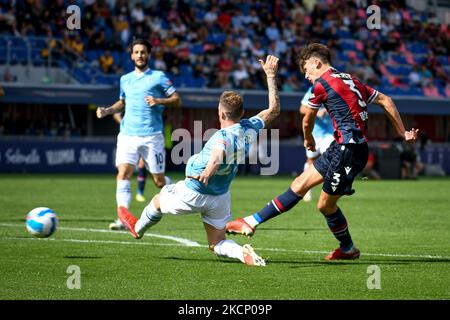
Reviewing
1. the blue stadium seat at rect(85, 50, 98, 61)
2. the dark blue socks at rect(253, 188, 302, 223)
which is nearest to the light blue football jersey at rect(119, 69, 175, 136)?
the dark blue socks at rect(253, 188, 302, 223)

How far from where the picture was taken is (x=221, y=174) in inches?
374

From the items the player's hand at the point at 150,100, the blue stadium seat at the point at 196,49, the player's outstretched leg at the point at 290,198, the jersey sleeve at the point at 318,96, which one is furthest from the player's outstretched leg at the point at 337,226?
the blue stadium seat at the point at 196,49

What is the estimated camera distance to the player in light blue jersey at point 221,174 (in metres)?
9.33

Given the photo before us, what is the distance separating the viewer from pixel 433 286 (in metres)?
8.50

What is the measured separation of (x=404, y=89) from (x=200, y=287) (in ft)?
106

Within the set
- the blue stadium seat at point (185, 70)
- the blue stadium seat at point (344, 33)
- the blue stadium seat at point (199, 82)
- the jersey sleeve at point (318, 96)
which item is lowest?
the jersey sleeve at point (318, 96)

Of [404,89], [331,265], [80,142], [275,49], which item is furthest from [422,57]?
[331,265]

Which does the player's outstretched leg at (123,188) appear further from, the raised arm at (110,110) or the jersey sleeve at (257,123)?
the jersey sleeve at (257,123)

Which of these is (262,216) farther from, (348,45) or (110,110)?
(348,45)

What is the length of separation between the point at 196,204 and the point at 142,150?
4.20 meters

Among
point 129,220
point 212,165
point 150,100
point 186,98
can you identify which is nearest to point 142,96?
point 150,100

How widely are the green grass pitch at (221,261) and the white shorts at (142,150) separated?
1.01 metres

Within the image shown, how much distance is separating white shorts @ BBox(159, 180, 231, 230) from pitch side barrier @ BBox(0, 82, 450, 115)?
2310cm

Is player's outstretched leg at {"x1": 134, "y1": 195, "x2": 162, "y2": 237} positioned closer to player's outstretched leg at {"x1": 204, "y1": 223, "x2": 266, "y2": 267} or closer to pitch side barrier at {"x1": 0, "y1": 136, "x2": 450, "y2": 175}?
player's outstretched leg at {"x1": 204, "y1": 223, "x2": 266, "y2": 267}
